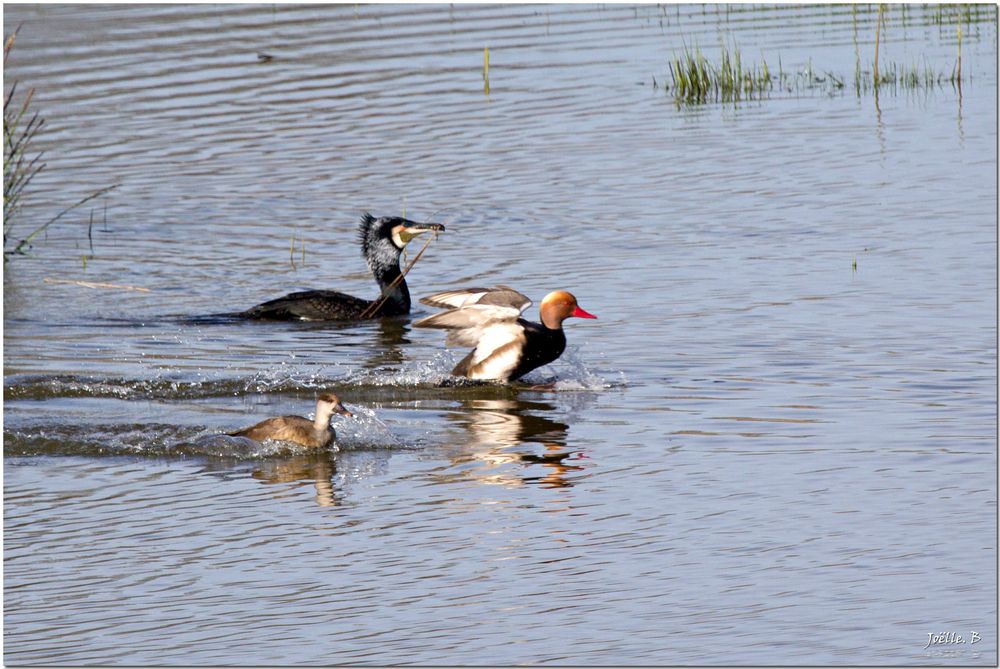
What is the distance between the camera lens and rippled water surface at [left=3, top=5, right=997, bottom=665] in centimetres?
659

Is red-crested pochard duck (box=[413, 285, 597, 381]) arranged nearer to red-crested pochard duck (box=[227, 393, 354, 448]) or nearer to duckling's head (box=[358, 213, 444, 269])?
red-crested pochard duck (box=[227, 393, 354, 448])

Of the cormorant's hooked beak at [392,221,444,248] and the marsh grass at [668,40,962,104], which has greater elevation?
the marsh grass at [668,40,962,104]

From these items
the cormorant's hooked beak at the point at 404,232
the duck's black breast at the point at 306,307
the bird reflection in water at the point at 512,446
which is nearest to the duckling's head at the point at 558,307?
the bird reflection in water at the point at 512,446

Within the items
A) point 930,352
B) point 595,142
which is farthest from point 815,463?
point 595,142

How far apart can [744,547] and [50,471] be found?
3.82 m

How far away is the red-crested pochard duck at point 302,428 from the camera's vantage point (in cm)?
909

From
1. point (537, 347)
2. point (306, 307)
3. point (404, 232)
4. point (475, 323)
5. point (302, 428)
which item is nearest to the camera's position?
point (302, 428)

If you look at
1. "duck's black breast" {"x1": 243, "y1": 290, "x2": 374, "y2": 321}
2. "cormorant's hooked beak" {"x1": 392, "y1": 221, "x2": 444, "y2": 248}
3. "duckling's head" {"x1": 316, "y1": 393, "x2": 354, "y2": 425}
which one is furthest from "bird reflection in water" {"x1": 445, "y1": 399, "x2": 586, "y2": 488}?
"cormorant's hooked beak" {"x1": 392, "y1": 221, "x2": 444, "y2": 248}

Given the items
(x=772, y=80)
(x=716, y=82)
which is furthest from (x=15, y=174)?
(x=772, y=80)

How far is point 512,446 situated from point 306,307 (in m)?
3.90

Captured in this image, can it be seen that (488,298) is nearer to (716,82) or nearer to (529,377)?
(529,377)

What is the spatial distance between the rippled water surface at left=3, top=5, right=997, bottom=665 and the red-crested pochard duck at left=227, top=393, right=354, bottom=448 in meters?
0.10

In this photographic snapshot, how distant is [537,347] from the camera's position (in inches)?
429

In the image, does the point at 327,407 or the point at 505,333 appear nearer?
the point at 327,407
